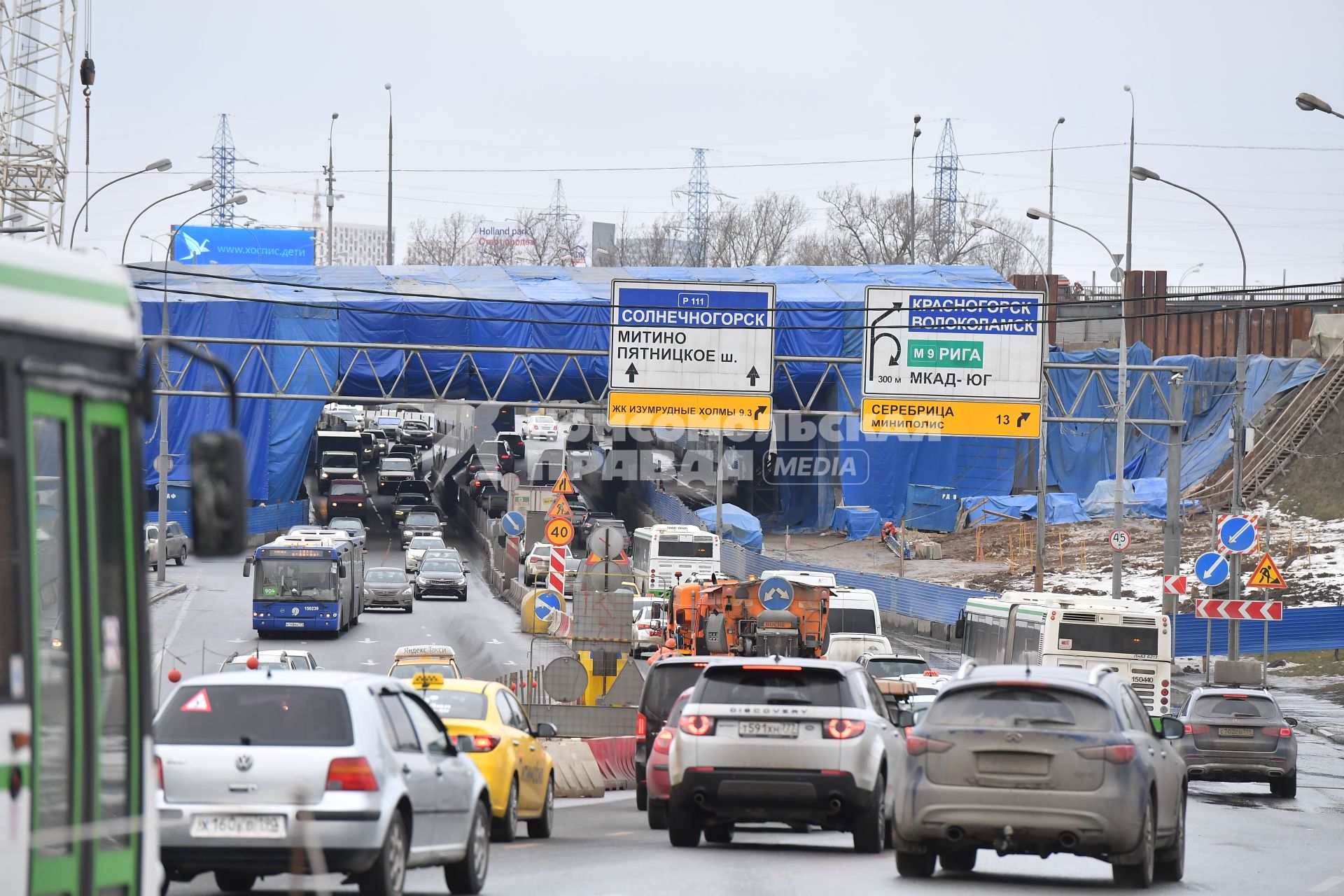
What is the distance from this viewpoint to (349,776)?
1041cm

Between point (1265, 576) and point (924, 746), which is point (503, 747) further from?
point (1265, 576)

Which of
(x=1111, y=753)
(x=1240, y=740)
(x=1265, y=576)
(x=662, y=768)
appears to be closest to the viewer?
(x=1111, y=753)

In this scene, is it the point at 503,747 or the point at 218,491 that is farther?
the point at 503,747

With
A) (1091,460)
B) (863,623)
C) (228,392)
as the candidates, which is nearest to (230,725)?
(228,392)

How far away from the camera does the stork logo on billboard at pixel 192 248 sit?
11038cm

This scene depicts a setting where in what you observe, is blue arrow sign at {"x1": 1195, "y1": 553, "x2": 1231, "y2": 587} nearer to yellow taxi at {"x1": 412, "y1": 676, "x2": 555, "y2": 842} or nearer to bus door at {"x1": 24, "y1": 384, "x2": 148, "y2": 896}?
yellow taxi at {"x1": 412, "y1": 676, "x2": 555, "y2": 842}

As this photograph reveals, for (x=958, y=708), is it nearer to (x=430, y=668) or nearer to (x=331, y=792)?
(x=331, y=792)

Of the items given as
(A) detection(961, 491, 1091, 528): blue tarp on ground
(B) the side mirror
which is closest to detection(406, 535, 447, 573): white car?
(A) detection(961, 491, 1091, 528): blue tarp on ground

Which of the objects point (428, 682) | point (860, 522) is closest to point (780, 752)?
point (428, 682)

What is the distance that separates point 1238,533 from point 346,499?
4802cm

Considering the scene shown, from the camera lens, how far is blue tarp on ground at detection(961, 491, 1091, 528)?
6506 cm

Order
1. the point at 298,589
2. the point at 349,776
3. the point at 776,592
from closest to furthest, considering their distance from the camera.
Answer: the point at 349,776 → the point at 776,592 → the point at 298,589

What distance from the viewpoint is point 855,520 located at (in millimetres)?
70000

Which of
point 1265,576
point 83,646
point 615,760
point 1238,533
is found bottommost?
point 615,760
